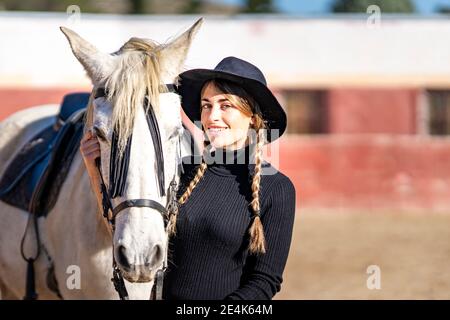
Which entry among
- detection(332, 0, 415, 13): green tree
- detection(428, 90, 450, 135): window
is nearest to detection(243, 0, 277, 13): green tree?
detection(332, 0, 415, 13): green tree

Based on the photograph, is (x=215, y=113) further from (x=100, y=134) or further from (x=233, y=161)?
(x=100, y=134)

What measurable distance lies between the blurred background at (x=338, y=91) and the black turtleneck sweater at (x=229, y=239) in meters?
9.05

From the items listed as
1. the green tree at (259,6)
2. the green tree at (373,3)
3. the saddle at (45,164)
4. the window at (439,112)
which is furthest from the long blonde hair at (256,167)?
the green tree at (259,6)

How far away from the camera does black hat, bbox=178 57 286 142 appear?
3275mm

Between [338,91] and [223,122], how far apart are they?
15.0m

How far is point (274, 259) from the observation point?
3.19m

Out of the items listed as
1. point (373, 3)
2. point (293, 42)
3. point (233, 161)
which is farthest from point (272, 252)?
point (373, 3)

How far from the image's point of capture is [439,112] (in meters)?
18.6

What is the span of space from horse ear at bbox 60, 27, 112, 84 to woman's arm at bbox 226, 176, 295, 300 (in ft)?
2.76

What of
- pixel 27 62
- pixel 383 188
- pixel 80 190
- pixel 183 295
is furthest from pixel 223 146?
pixel 27 62

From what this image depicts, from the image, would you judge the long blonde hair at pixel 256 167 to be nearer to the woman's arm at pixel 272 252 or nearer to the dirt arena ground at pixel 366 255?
the woman's arm at pixel 272 252

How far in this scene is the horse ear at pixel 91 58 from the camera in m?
3.48

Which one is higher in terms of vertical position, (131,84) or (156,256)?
(131,84)

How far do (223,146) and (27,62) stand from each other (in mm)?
15995
